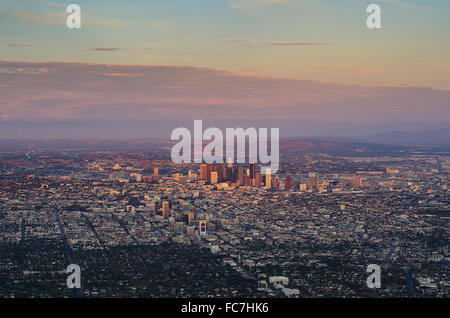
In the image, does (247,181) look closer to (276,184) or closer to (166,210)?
(276,184)

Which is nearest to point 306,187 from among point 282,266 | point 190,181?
point 190,181

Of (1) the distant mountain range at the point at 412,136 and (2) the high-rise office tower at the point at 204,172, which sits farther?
(1) the distant mountain range at the point at 412,136

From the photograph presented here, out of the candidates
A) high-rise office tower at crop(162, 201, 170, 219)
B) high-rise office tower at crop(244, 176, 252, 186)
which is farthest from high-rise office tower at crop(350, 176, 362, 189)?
high-rise office tower at crop(162, 201, 170, 219)

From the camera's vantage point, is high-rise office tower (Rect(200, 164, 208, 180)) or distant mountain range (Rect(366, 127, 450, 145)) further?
distant mountain range (Rect(366, 127, 450, 145))

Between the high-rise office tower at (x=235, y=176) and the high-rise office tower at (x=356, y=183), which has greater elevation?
the high-rise office tower at (x=235, y=176)

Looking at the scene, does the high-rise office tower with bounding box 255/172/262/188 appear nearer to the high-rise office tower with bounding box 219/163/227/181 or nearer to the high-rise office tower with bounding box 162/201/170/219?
the high-rise office tower with bounding box 219/163/227/181

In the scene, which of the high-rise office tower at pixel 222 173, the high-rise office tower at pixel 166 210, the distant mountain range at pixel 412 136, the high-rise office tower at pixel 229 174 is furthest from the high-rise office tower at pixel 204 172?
the distant mountain range at pixel 412 136

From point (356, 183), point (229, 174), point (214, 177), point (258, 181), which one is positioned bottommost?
point (356, 183)

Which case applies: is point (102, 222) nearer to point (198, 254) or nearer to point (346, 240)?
point (198, 254)

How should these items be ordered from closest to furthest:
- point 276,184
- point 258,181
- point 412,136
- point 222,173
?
point 276,184 < point 258,181 < point 222,173 < point 412,136

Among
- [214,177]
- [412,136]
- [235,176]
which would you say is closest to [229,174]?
[235,176]

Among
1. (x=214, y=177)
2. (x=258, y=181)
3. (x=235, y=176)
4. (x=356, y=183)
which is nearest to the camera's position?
(x=356, y=183)

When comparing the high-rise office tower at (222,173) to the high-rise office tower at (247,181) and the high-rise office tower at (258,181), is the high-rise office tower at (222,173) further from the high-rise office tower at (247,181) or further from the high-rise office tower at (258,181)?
the high-rise office tower at (258,181)
